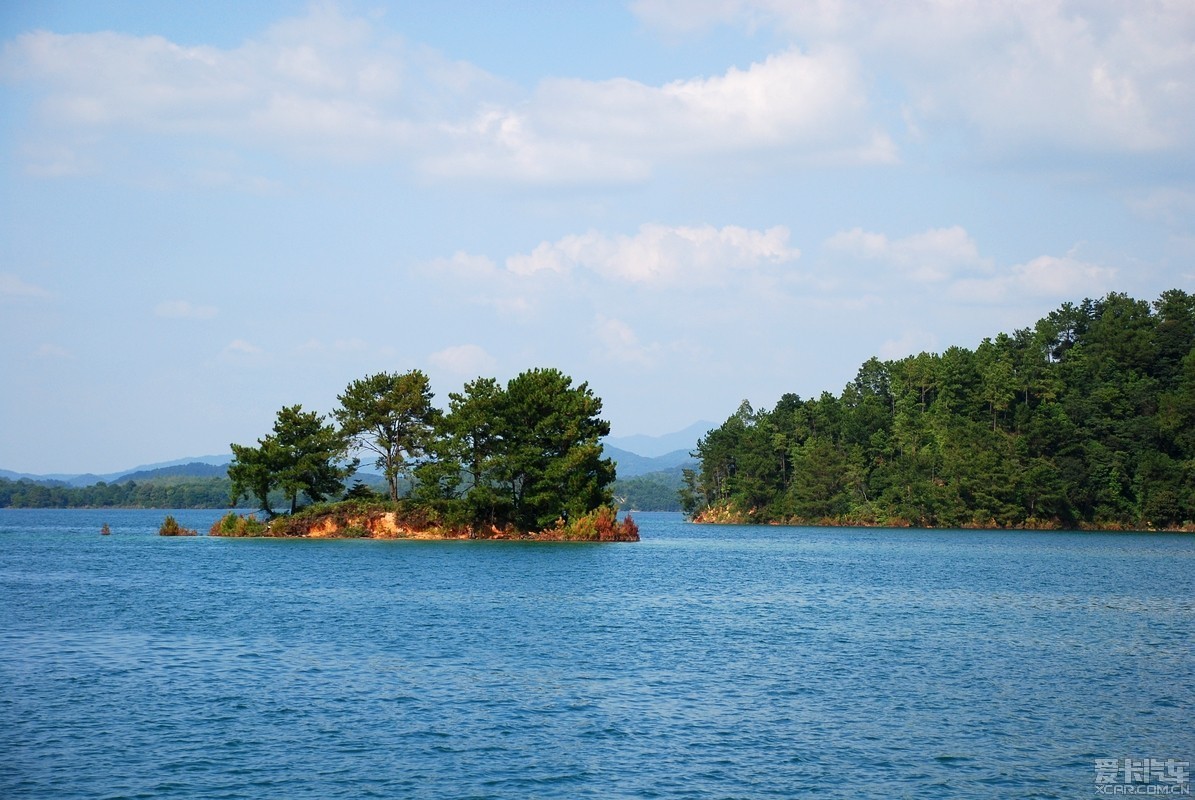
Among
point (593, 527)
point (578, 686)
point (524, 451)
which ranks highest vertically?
point (524, 451)

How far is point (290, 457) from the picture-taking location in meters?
94.1

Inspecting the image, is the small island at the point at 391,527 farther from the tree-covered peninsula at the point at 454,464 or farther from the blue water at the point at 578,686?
the blue water at the point at 578,686

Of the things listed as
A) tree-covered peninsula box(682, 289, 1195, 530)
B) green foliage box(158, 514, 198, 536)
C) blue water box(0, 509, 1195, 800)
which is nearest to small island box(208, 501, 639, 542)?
green foliage box(158, 514, 198, 536)

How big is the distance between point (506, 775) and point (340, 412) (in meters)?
76.8

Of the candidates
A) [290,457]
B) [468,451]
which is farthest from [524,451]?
[290,457]

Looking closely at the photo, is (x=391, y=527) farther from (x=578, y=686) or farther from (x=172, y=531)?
(x=578, y=686)

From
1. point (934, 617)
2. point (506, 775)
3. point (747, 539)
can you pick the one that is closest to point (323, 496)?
point (747, 539)

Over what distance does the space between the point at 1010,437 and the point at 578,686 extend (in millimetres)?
113846

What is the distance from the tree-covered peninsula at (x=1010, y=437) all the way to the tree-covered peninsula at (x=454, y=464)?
2260 inches

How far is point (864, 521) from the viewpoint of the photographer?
5871 inches

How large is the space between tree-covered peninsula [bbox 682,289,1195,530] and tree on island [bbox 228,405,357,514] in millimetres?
79655

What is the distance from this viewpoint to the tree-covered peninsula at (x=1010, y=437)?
12506 centimetres

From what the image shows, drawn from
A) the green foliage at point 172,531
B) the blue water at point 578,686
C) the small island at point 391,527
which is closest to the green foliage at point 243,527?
the small island at point 391,527

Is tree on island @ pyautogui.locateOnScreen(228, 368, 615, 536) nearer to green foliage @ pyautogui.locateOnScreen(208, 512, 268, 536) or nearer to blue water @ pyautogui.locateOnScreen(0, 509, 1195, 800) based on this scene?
green foliage @ pyautogui.locateOnScreen(208, 512, 268, 536)
